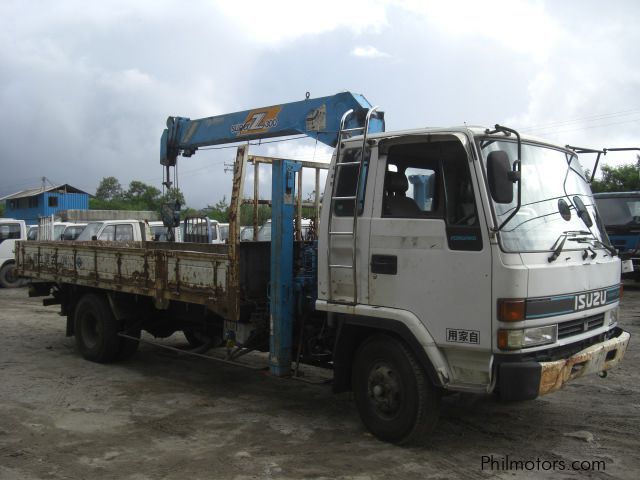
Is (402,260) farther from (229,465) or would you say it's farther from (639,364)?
(639,364)

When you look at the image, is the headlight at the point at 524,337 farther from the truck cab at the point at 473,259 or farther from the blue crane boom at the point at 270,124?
the blue crane boom at the point at 270,124

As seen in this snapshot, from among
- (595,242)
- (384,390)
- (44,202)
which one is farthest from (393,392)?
(44,202)

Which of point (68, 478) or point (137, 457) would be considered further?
point (137, 457)

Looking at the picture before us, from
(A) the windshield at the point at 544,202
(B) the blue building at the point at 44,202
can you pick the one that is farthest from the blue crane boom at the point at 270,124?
(B) the blue building at the point at 44,202

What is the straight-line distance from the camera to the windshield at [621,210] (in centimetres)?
1319

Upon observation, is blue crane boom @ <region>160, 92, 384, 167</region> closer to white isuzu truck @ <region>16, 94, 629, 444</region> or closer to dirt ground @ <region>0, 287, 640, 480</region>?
white isuzu truck @ <region>16, 94, 629, 444</region>

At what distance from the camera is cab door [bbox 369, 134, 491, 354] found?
155 inches

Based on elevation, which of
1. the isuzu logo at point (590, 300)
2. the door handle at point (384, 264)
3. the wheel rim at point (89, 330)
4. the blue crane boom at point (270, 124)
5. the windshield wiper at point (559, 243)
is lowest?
the wheel rim at point (89, 330)

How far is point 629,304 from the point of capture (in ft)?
36.9

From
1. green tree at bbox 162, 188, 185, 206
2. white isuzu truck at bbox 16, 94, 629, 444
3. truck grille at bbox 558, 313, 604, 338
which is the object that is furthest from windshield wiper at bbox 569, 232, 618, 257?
green tree at bbox 162, 188, 185, 206

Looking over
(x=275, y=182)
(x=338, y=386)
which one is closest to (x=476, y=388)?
(x=338, y=386)

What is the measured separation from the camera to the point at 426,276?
416 cm

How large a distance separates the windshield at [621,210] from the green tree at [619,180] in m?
13.3

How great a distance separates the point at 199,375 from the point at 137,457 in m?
2.58
